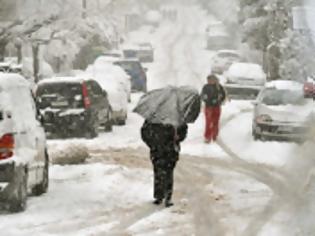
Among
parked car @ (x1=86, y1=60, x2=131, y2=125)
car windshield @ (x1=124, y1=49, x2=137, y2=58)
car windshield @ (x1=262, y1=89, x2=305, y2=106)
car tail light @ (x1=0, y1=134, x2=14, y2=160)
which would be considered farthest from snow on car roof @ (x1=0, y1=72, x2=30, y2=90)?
car windshield @ (x1=124, y1=49, x2=137, y2=58)

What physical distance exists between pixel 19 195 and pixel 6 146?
0.75m

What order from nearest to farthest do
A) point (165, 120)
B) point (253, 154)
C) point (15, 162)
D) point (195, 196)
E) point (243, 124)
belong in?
1. point (15, 162)
2. point (165, 120)
3. point (195, 196)
4. point (253, 154)
5. point (243, 124)

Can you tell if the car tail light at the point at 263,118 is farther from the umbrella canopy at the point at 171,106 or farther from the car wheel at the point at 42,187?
the car wheel at the point at 42,187

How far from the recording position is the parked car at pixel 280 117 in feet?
74.1

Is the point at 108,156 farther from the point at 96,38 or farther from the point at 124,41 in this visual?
the point at 124,41

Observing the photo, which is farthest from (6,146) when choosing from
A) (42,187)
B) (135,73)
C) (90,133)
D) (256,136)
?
(135,73)

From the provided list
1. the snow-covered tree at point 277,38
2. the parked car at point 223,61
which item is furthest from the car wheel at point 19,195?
the parked car at point 223,61

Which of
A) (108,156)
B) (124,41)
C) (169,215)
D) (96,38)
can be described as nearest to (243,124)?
(108,156)

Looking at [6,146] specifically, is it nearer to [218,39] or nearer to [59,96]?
[59,96]

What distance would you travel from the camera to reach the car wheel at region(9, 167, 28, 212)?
12594 millimetres

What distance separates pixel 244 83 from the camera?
4016cm

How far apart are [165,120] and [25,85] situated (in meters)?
2.20

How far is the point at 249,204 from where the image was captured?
14000 mm

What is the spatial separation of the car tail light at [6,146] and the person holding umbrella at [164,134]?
7.22ft
